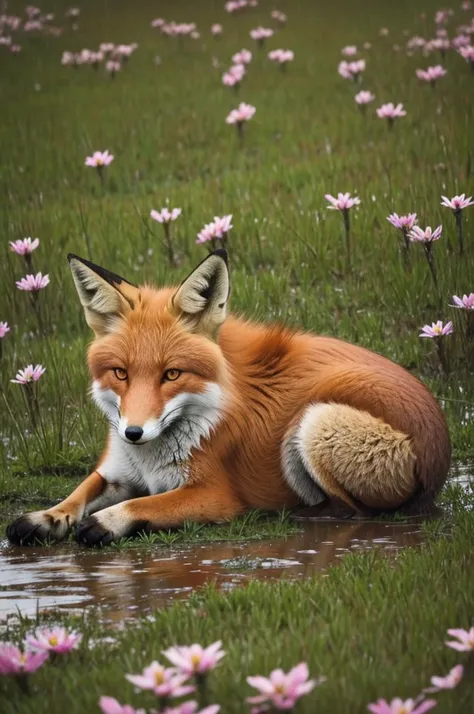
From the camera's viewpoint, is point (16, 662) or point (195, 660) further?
point (16, 662)

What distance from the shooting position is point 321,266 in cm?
984

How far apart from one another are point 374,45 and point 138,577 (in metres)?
15.2

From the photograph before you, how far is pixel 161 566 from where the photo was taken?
531cm

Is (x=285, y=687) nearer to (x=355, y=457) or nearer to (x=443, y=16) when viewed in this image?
(x=355, y=457)

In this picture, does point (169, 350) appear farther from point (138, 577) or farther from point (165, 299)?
point (138, 577)

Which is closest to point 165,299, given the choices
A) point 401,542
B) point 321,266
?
point 401,542

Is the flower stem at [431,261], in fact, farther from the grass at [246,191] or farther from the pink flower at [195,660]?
the pink flower at [195,660]

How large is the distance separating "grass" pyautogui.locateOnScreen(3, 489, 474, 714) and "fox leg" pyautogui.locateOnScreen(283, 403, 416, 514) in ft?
3.29

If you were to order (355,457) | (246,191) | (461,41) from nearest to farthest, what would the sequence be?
(355,457) < (246,191) < (461,41)

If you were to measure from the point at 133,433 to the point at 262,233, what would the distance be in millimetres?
5387

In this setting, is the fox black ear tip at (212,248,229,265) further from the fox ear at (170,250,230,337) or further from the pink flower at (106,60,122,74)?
the pink flower at (106,60,122,74)

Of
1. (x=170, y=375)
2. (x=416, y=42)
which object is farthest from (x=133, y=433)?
(x=416, y=42)

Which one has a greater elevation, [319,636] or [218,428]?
[319,636]

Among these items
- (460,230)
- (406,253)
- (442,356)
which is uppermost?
(460,230)
